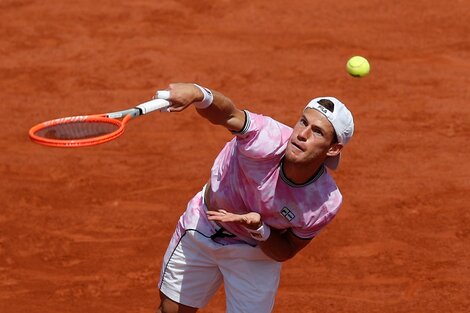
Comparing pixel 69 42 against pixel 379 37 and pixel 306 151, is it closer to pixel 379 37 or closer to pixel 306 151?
pixel 379 37

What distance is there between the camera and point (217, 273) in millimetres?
6539

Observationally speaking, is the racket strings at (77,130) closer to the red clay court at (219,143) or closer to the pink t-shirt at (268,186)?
the pink t-shirt at (268,186)

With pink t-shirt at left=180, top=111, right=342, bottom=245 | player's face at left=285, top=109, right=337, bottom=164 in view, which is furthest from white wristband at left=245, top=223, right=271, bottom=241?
player's face at left=285, top=109, right=337, bottom=164

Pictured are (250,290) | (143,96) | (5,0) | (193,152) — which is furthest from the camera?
(5,0)

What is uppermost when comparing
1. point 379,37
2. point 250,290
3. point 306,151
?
point 306,151

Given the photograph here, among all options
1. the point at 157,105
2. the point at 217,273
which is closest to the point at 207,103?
the point at 157,105

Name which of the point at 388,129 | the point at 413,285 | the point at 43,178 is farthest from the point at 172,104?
the point at 388,129

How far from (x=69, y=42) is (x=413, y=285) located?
18.5 feet

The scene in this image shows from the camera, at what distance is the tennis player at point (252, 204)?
5.69 m

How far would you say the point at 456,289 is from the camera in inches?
315

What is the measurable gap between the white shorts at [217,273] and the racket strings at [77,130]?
2.75 feet

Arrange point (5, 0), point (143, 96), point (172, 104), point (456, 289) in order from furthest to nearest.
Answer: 1. point (5, 0)
2. point (143, 96)
3. point (456, 289)
4. point (172, 104)

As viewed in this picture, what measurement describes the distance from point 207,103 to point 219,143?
14.4 ft

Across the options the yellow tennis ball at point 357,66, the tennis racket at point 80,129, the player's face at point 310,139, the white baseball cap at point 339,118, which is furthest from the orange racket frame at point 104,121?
the yellow tennis ball at point 357,66
